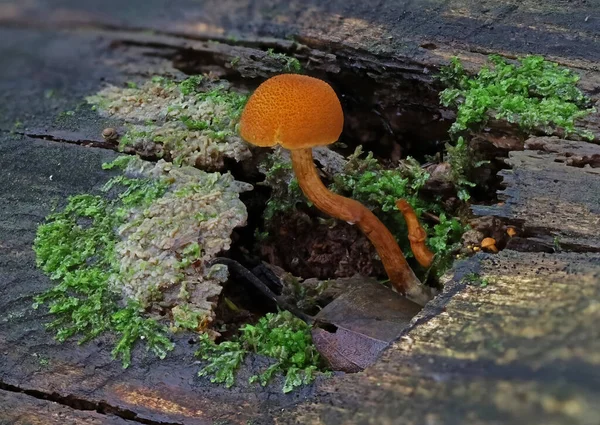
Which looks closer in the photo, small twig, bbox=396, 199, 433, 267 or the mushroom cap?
the mushroom cap

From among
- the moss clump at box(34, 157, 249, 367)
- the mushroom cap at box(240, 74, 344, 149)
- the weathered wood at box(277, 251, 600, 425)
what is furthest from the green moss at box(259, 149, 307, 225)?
the weathered wood at box(277, 251, 600, 425)

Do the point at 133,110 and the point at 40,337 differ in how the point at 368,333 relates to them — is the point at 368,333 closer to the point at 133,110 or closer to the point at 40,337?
the point at 40,337

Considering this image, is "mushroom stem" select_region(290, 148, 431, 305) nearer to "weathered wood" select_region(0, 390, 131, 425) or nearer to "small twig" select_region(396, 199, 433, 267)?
"small twig" select_region(396, 199, 433, 267)

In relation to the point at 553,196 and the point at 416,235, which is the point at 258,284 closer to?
the point at 416,235

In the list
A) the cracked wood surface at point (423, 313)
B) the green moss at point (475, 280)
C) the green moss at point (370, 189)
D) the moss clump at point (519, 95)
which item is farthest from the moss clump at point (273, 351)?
the moss clump at point (519, 95)

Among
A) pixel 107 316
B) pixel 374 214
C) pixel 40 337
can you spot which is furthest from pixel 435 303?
pixel 40 337

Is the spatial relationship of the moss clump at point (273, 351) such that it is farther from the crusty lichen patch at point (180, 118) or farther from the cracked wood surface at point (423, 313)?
the crusty lichen patch at point (180, 118)
